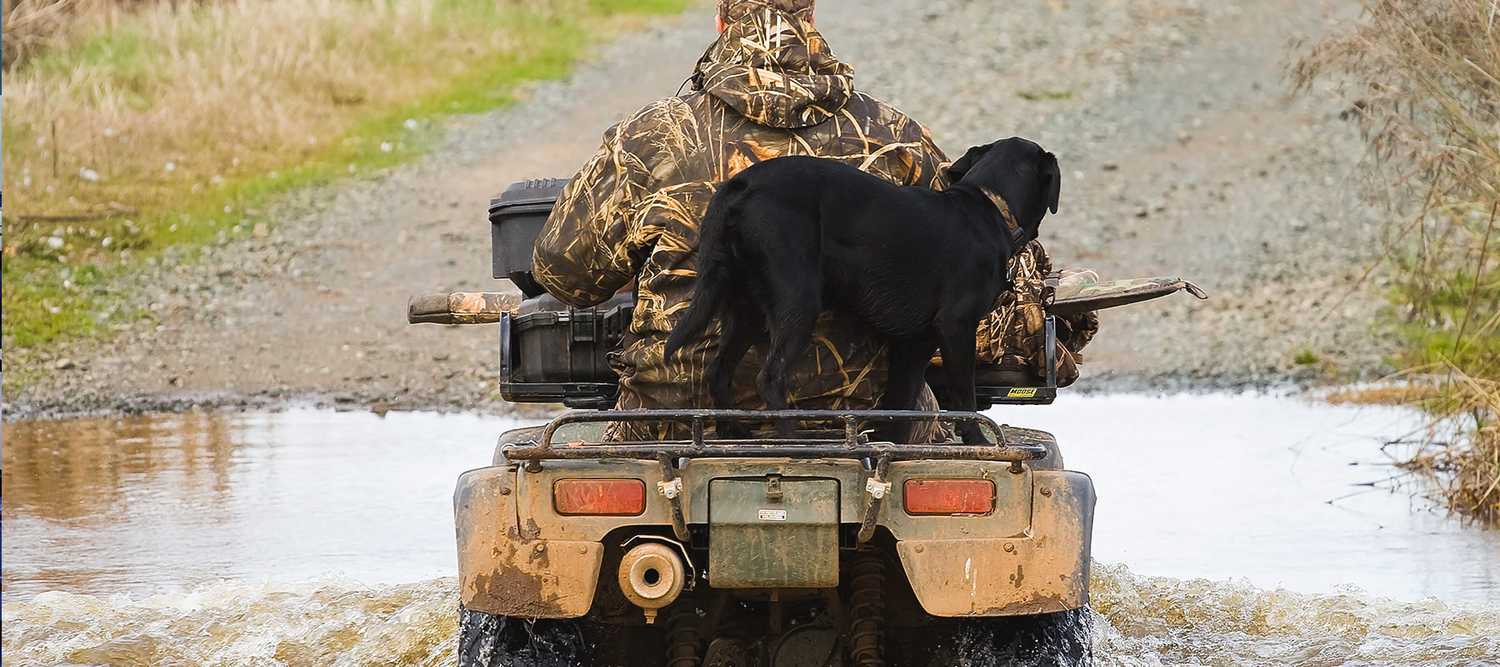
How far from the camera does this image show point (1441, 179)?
29.6 ft

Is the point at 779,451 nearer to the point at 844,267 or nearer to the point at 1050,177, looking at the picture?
the point at 844,267

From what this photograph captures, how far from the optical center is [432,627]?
717 centimetres

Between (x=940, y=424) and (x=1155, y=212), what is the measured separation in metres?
14.2

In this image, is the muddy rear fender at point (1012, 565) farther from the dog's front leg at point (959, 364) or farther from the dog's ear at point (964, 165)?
the dog's ear at point (964, 165)

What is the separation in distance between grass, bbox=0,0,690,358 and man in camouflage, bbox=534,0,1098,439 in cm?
1033

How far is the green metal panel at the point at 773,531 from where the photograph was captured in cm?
431

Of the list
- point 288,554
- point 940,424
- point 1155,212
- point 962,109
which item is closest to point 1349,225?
point 1155,212

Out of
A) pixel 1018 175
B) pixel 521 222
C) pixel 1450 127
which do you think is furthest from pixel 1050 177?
pixel 1450 127

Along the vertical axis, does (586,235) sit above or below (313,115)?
below

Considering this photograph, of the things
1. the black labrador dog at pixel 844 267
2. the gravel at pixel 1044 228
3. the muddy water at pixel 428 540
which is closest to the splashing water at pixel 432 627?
the muddy water at pixel 428 540

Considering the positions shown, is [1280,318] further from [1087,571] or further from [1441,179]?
[1087,571]

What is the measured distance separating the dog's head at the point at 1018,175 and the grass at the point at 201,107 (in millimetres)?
10747

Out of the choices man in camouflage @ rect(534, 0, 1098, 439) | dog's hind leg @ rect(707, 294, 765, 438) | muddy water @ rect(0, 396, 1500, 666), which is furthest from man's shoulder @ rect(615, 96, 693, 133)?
muddy water @ rect(0, 396, 1500, 666)

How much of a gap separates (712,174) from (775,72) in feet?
0.98
